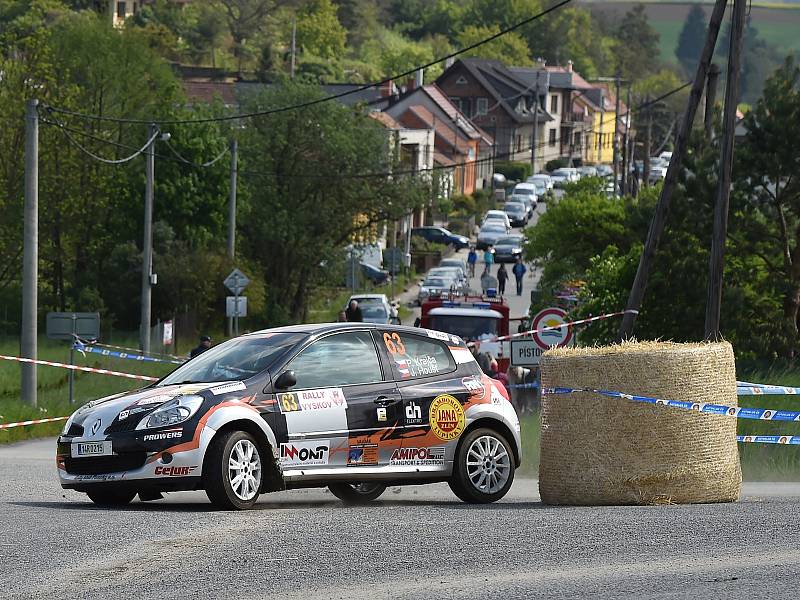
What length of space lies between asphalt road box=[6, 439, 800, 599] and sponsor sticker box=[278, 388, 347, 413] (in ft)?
2.67

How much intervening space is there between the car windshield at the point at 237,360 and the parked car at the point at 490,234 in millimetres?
75783

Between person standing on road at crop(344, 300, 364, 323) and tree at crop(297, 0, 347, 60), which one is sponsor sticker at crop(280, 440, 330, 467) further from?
tree at crop(297, 0, 347, 60)

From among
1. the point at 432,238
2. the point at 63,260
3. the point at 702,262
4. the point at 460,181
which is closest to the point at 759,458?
the point at 702,262

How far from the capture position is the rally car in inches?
487

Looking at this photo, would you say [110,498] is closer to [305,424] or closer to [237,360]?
[237,360]

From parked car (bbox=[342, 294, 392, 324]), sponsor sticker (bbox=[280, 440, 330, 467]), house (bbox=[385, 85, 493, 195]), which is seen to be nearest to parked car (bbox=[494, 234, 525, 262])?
house (bbox=[385, 85, 493, 195])

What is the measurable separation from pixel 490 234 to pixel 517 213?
13112mm

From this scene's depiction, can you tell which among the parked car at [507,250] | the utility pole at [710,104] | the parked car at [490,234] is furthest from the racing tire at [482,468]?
the parked car at [490,234]

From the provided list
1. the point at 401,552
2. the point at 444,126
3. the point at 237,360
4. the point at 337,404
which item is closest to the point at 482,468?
the point at 337,404

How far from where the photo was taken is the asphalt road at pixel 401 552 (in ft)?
28.7

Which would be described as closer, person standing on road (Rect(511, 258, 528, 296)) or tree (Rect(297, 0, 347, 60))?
person standing on road (Rect(511, 258, 528, 296))

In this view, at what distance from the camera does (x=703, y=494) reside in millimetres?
13141

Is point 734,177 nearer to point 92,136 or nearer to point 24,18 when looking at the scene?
point 92,136

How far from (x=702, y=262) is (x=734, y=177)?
5.80ft
